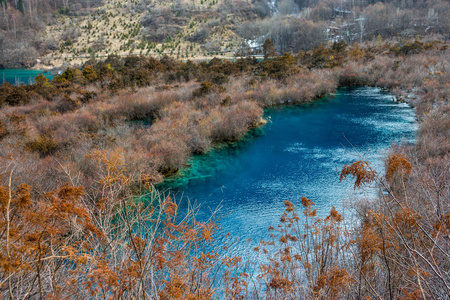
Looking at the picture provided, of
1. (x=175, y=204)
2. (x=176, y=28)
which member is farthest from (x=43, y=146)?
(x=176, y=28)

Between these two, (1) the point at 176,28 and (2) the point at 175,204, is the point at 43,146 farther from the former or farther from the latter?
(1) the point at 176,28

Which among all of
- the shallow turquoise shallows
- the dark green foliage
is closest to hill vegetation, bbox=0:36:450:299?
the dark green foliage

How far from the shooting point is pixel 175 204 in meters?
3.79

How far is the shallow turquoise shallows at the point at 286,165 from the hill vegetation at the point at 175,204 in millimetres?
804

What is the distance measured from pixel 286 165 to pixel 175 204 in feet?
32.1

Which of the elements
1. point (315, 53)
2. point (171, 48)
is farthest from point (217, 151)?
point (171, 48)

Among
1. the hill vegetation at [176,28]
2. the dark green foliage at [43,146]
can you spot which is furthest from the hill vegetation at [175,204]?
the hill vegetation at [176,28]

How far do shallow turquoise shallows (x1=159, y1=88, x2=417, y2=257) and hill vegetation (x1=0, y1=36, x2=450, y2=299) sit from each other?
2.64 ft

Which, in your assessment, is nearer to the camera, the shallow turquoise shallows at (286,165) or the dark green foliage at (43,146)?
the shallow turquoise shallows at (286,165)

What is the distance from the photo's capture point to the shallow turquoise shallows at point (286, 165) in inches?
372

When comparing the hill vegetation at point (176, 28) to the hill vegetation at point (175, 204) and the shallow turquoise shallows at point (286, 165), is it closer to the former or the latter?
the hill vegetation at point (175, 204)

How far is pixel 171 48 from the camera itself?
53.6 m

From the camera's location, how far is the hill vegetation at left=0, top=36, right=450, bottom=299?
8.81 feet

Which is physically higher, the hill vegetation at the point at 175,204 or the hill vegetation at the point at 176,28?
the hill vegetation at the point at 176,28
